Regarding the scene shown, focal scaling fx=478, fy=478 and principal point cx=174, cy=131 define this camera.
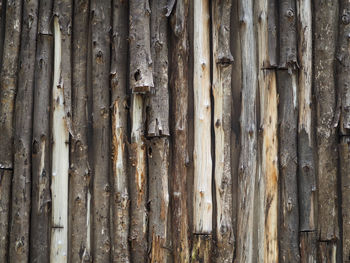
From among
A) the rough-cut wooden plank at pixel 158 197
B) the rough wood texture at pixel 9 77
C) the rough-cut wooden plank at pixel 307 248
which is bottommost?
the rough-cut wooden plank at pixel 307 248

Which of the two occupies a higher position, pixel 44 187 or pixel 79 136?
pixel 79 136

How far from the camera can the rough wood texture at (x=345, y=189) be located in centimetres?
416

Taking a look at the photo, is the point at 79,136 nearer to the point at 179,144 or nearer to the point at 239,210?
the point at 179,144

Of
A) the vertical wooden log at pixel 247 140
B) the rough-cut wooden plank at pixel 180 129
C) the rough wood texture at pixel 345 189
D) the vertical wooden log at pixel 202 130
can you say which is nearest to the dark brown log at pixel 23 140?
the rough-cut wooden plank at pixel 180 129

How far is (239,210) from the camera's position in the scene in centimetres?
422

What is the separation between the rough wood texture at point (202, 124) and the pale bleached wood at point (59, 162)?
3.75ft

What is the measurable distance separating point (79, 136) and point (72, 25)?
3.39 ft

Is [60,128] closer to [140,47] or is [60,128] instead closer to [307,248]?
[140,47]

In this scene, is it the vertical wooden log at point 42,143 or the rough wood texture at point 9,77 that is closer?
the vertical wooden log at point 42,143

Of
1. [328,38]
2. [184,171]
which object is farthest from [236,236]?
[328,38]

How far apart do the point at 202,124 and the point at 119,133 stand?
74 cm

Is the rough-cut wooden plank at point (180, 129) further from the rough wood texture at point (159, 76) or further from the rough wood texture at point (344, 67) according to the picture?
the rough wood texture at point (344, 67)

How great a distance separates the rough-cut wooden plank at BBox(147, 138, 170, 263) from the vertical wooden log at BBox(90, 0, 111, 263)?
1.25ft

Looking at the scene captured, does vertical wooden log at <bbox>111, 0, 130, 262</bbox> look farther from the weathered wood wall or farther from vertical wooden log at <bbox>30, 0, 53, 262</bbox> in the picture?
vertical wooden log at <bbox>30, 0, 53, 262</bbox>
